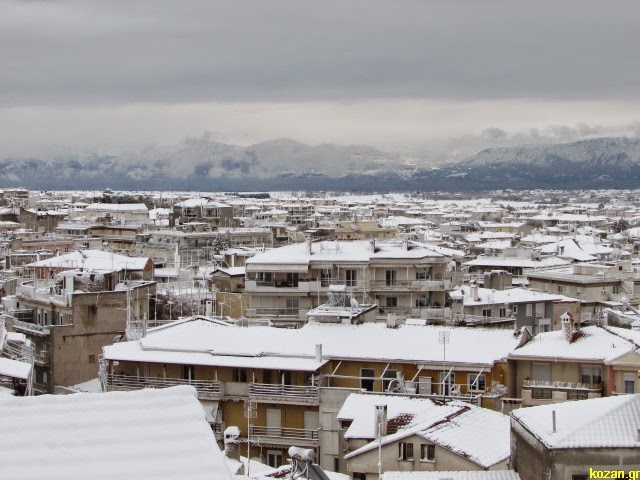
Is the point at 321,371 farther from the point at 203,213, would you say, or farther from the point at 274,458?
the point at 203,213

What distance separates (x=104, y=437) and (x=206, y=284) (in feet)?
166

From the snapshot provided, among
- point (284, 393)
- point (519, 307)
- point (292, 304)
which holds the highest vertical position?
point (292, 304)

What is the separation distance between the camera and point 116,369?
3350cm

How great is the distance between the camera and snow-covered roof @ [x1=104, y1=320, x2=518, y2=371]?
103 ft

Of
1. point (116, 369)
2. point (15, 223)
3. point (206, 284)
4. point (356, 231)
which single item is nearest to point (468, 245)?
point (356, 231)

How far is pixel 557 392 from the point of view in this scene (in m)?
28.4

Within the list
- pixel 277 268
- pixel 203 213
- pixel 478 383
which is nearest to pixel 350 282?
pixel 277 268

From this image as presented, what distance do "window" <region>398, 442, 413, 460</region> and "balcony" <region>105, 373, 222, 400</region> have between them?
10.5 m

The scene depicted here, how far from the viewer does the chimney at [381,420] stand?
21903 mm

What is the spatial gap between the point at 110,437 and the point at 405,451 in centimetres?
1392

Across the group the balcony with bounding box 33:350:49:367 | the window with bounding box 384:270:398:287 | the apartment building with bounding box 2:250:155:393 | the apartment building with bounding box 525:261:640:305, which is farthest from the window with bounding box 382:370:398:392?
the apartment building with bounding box 525:261:640:305

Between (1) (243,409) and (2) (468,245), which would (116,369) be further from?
(2) (468,245)

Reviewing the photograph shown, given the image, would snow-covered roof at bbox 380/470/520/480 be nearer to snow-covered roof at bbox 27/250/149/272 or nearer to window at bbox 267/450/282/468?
window at bbox 267/450/282/468

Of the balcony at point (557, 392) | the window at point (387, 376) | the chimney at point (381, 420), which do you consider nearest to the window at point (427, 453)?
the chimney at point (381, 420)
